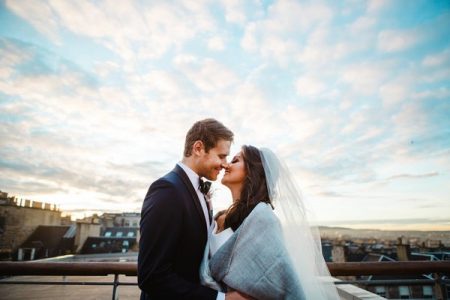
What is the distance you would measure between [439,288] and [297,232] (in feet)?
3.86

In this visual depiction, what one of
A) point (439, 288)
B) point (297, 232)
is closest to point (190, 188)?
point (297, 232)

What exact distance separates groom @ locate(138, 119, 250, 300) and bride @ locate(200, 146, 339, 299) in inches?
5.4

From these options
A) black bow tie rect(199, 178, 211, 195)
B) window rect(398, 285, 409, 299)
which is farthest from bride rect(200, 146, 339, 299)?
window rect(398, 285, 409, 299)

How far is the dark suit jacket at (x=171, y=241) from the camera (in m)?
1.43

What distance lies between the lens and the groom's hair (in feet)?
7.36

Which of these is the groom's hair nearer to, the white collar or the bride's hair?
the white collar

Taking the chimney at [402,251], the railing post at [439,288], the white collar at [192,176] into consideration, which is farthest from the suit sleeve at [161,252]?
the chimney at [402,251]

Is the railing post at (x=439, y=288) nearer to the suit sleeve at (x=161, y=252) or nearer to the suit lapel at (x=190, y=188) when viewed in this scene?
the suit sleeve at (x=161, y=252)

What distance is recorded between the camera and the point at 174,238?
4.88 feet

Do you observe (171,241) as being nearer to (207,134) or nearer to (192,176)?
(192,176)

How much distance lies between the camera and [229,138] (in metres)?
2.40

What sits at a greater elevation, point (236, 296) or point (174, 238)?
point (174, 238)

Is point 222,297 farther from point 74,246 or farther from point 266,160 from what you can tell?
point 74,246

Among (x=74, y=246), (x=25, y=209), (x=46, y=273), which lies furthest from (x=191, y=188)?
(x=25, y=209)
